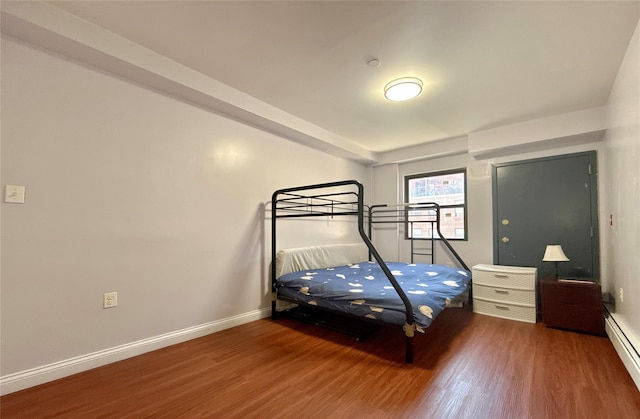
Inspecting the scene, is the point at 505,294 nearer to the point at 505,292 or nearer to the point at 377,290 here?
the point at 505,292

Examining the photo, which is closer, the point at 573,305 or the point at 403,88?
the point at 403,88

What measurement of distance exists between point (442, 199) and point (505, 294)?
172cm

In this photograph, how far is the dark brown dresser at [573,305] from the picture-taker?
8.58 feet

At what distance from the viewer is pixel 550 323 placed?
2.81 meters

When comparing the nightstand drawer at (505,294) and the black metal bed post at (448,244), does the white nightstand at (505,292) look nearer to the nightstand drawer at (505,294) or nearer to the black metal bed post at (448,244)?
the nightstand drawer at (505,294)

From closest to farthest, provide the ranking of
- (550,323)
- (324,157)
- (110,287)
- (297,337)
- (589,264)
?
(110,287) → (297,337) → (550,323) → (589,264) → (324,157)

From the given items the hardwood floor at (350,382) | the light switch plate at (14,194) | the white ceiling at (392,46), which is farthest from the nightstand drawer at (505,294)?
the light switch plate at (14,194)

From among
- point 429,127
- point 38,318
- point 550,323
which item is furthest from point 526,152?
point 38,318

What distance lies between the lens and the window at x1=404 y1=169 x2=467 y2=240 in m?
4.26

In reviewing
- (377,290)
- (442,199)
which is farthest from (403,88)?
(442,199)

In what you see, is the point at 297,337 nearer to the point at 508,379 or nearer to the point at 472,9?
the point at 508,379

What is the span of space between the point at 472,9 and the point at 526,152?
2692 millimetres

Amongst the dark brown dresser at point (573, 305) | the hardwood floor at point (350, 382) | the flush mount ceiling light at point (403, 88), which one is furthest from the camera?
the dark brown dresser at point (573, 305)

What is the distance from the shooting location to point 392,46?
2.03 metres
